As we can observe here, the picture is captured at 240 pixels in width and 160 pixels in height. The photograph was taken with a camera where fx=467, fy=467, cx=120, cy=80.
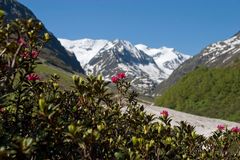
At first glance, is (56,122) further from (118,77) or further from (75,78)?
(118,77)

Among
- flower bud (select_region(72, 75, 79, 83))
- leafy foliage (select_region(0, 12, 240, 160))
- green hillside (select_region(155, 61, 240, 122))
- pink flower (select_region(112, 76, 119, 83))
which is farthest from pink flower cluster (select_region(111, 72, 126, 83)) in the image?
green hillside (select_region(155, 61, 240, 122))

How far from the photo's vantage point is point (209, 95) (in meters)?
79.0

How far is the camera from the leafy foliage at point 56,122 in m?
6.41

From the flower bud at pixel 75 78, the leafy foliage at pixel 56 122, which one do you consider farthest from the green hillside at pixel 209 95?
the flower bud at pixel 75 78

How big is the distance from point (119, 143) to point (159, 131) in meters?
0.84

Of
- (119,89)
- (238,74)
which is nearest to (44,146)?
(119,89)

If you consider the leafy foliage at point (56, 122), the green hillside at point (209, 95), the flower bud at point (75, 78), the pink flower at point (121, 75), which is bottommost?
the leafy foliage at point (56, 122)

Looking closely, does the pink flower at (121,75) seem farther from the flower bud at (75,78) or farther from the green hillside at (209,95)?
the green hillside at (209,95)

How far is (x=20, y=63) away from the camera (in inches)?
285

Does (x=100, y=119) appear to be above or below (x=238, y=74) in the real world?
below

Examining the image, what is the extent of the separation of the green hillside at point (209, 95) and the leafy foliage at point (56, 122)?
6460cm

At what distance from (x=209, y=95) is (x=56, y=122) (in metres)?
74.1

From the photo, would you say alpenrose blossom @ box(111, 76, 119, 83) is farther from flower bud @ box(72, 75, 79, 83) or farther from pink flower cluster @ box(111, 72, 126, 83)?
flower bud @ box(72, 75, 79, 83)

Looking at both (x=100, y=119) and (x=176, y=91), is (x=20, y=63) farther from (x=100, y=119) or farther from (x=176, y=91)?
(x=176, y=91)
